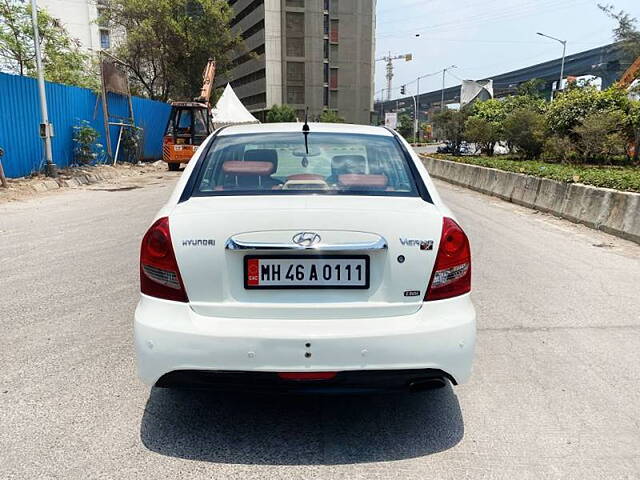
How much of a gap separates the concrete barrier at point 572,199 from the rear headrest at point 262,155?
22.3 ft

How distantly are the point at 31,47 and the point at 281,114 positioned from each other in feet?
146

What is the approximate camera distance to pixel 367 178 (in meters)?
A: 3.15

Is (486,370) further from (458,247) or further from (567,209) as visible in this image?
(567,209)

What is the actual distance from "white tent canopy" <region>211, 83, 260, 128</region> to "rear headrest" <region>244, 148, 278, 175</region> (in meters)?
33.7

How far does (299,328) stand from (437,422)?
109 cm

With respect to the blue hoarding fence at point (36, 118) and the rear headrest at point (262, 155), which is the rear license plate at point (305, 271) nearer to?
the rear headrest at point (262, 155)

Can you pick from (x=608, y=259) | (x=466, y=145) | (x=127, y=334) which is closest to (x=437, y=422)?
(x=127, y=334)

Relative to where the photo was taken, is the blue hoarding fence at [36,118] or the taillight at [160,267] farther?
the blue hoarding fence at [36,118]

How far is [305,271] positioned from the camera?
2.57 m

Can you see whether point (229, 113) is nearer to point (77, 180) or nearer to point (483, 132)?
point (483, 132)

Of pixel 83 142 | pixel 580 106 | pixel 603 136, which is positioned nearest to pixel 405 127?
pixel 580 106

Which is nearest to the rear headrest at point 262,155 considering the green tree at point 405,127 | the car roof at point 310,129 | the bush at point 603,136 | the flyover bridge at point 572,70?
the car roof at point 310,129

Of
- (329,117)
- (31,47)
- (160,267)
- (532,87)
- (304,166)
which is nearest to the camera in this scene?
(160,267)

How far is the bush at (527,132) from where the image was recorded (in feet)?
73.2
